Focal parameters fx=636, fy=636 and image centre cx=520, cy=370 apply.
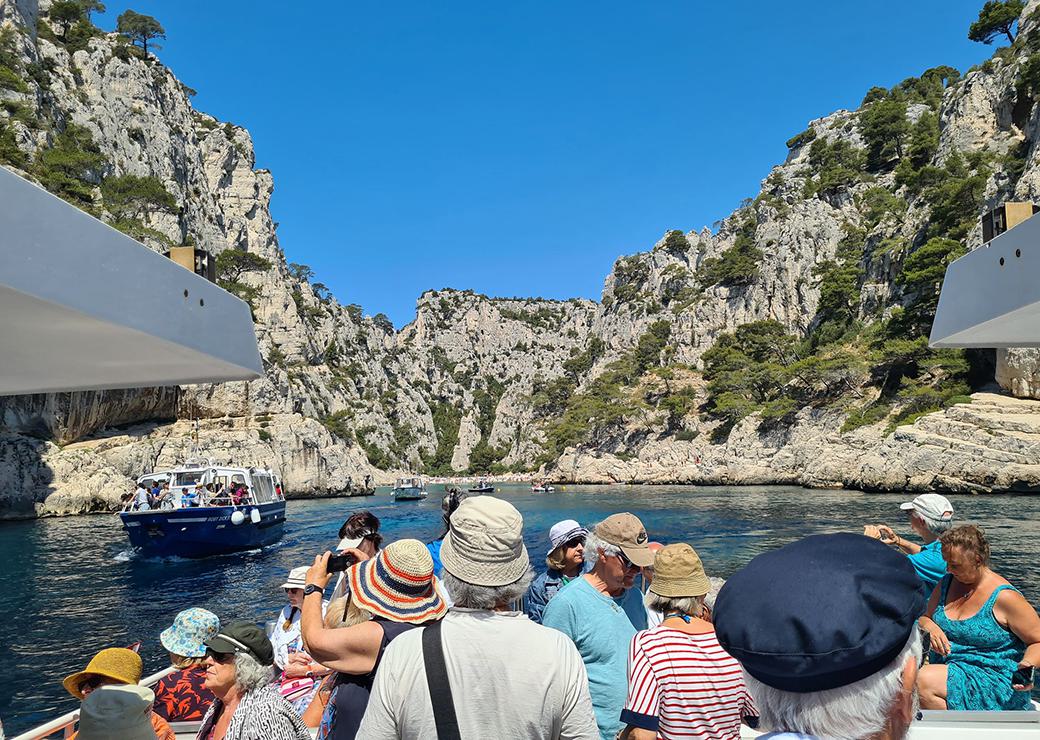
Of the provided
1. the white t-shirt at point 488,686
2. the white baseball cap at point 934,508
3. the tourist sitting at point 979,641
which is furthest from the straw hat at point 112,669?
the white baseball cap at point 934,508

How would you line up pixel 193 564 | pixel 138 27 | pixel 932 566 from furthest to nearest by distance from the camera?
pixel 138 27 < pixel 193 564 < pixel 932 566

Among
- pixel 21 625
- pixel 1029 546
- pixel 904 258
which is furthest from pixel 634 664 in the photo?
pixel 904 258

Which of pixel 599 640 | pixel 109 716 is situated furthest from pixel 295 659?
pixel 599 640

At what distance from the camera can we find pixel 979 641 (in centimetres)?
336

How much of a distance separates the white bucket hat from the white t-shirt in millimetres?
129

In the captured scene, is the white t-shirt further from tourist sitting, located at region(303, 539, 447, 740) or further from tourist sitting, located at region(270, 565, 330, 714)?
tourist sitting, located at region(270, 565, 330, 714)

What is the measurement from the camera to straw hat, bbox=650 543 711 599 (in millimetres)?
2529

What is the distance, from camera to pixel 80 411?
127ft

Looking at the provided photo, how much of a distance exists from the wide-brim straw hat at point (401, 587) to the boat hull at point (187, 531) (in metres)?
20.9

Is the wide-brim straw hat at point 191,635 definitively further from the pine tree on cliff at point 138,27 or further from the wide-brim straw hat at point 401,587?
the pine tree on cliff at point 138,27

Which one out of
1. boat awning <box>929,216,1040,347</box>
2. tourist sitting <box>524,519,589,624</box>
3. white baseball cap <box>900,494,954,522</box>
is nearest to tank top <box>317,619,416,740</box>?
tourist sitting <box>524,519,589,624</box>

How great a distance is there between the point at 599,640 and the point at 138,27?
76.8 metres

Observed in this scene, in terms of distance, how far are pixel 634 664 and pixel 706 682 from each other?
0.84 ft

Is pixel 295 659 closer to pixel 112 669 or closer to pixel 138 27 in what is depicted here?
pixel 112 669
